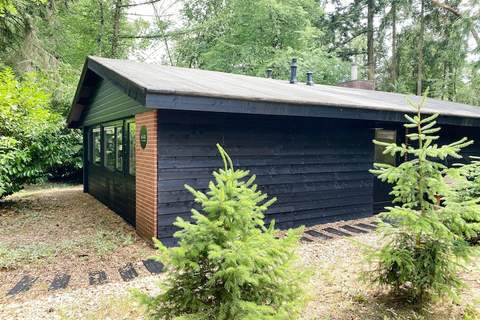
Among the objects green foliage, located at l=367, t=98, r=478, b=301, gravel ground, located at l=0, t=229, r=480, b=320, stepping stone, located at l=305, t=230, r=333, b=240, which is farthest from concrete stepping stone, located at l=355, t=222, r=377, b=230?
Answer: green foliage, located at l=367, t=98, r=478, b=301

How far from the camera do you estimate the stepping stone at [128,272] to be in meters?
4.23

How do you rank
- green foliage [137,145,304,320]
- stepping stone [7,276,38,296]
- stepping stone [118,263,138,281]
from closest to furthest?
green foliage [137,145,304,320]
stepping stone [7,276,38,296]
stepping stone [118,263,138,281]

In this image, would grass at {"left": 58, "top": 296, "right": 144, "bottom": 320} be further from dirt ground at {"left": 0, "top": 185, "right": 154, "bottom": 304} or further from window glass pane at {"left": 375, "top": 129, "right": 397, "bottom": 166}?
window glass pane at {"left": 375, "top": 129, "right": 397, "bottom": 166}

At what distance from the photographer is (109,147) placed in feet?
27.3

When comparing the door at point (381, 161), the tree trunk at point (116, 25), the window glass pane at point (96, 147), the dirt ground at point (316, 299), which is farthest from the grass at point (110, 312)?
the tree trunk at point (116, 25)

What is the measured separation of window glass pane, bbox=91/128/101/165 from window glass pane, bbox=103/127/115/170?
0.89 m

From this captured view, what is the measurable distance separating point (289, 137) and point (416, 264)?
360cm

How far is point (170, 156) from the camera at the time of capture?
520cm

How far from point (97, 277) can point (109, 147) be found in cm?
464

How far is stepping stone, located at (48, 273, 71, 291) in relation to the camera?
13.0 feet

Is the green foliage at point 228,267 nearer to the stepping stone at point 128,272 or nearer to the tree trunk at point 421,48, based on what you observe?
the stepping stone at point 128,272

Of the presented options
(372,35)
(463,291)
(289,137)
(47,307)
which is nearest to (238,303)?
(47,307)

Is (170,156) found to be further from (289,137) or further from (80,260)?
(289,137)

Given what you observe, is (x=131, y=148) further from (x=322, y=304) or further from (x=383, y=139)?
(x=383, y=139)
